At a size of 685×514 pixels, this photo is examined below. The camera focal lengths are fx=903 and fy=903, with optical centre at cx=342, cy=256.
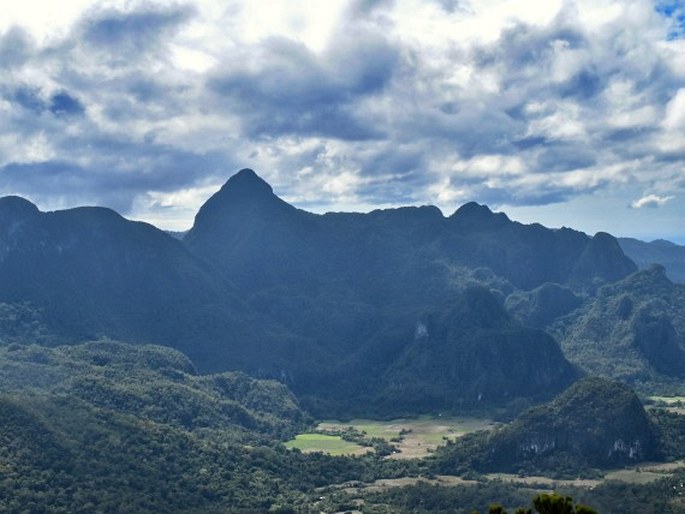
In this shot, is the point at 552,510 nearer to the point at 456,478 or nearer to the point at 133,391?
the point at 456,478

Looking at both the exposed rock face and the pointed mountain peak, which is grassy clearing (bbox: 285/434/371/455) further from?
the pointed mountain peak

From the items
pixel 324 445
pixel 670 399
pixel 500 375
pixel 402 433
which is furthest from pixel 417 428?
pixel 670 399

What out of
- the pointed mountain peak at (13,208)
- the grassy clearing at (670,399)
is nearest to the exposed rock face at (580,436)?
the grassy clearing at (670,399)

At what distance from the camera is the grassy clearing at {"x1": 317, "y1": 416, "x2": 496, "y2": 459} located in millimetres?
144625

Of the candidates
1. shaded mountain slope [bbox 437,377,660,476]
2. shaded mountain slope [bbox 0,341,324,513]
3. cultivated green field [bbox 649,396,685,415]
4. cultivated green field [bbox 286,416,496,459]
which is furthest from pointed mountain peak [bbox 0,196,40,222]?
cultivated green field [bbox 649,396,685,415]

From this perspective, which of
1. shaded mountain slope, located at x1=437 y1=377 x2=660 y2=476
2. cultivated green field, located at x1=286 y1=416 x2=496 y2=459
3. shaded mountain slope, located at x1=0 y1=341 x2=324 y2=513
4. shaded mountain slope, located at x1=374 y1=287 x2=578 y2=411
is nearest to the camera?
shaded mountain slope, located at x1=0 y1=341 x2=324 y2=513

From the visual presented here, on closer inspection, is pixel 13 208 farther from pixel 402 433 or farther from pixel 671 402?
pixel 671 402

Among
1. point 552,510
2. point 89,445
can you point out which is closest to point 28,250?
point 89,445

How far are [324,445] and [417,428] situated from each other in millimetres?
22993

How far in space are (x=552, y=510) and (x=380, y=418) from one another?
455 ft

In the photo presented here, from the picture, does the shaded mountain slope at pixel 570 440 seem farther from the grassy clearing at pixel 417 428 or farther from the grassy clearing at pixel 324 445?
the grassy clearing at pixel 324 445

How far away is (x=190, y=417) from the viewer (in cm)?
14400

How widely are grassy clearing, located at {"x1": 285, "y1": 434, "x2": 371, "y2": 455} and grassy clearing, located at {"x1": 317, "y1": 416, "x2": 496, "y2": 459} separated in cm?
588

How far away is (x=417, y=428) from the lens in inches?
6339
